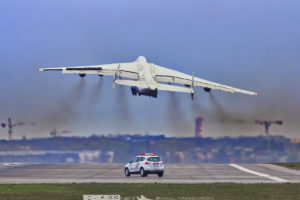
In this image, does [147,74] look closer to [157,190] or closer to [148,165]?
[148,165]

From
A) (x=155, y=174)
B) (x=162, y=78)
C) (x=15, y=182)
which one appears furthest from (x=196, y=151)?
(x=15, y=182)

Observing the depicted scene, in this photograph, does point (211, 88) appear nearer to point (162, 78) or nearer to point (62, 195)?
point (162, 78)

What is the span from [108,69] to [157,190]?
110ft

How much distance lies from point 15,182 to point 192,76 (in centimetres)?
2914

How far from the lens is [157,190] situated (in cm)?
5909

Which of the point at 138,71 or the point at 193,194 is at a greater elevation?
the point at 138,71

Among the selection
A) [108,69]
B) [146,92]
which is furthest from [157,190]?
[108,69]

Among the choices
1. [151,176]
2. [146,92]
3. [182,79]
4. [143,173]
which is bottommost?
[151,176]

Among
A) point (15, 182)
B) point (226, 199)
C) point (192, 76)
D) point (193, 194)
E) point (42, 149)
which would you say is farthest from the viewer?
point (42, 149)

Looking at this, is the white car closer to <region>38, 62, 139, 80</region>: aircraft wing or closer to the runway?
the runway

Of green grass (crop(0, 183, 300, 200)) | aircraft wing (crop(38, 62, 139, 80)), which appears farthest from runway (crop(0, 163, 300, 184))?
aircraft wing (crop(38, 62, 139, 80))

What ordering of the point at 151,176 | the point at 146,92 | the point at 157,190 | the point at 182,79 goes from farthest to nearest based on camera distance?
the point at 182,79, the point at 146,92, the point at 151,176, the point at 157,190

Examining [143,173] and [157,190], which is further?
[143,173]

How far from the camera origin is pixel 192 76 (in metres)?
89.8
